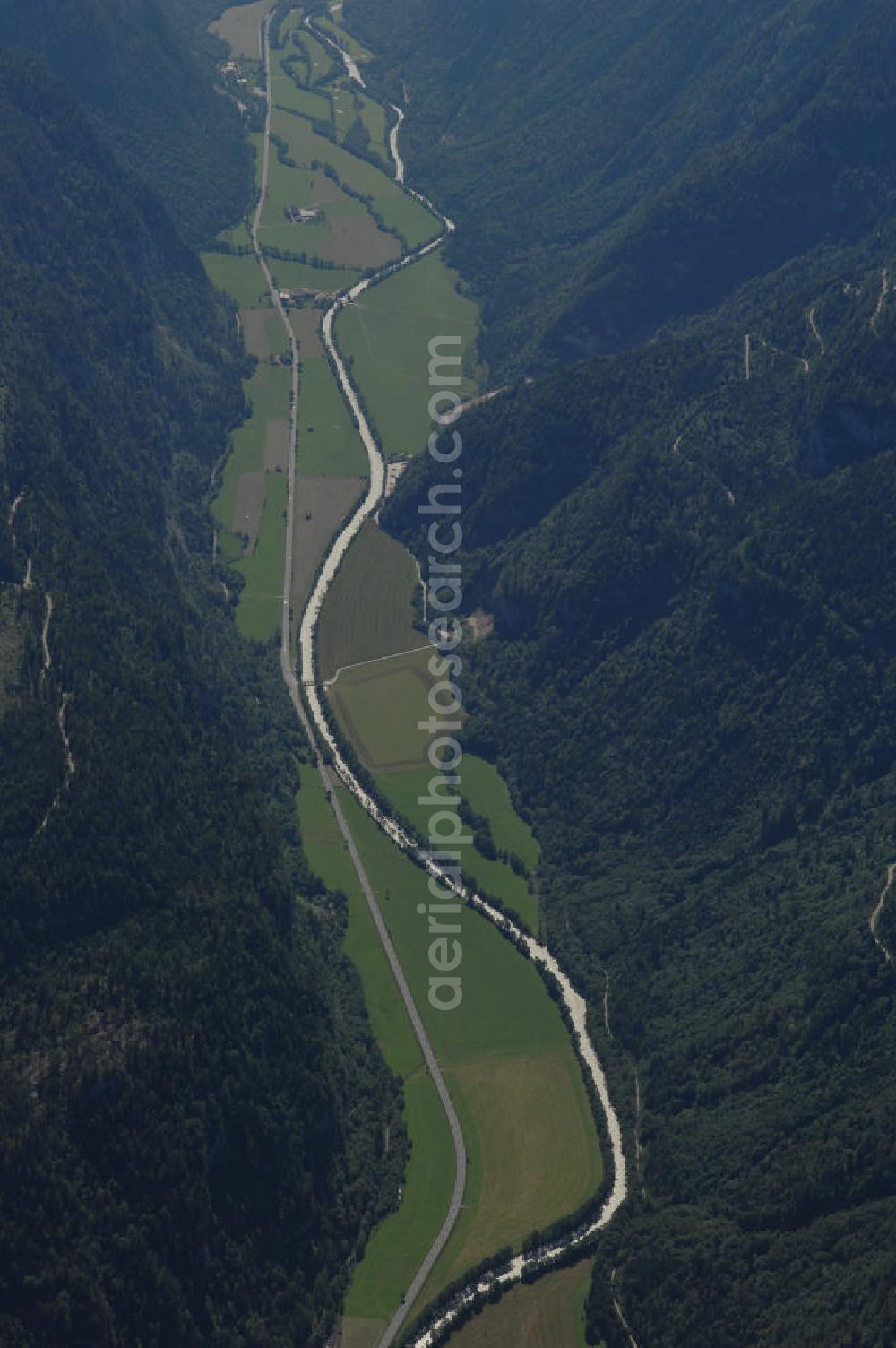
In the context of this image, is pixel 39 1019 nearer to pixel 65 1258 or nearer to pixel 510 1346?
pixel 65 1258

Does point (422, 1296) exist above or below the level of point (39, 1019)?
below

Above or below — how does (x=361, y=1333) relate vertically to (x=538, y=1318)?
below

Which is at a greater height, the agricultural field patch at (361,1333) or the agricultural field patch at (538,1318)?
the agricultural field patch at (538,1318)

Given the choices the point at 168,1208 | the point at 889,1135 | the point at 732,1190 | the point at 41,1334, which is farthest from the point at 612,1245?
the point at 41,1334

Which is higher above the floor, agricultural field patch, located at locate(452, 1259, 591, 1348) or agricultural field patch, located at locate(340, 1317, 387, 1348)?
agricultural field patch, located at locate(452, 1259, 591, 1348)

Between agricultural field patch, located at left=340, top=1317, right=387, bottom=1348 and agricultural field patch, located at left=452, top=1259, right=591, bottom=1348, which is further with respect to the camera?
agricultural field patch, located at left=340, top=1317, right=387, bottom=1348

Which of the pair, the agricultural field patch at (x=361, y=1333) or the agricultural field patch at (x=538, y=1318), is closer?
the agricultural field patch at (x=538, y=1318)

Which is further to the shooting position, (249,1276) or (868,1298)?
(249,1276)

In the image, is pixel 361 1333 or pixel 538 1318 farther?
pixel 538 1318

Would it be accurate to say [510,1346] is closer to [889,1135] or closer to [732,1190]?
[732,1190]
